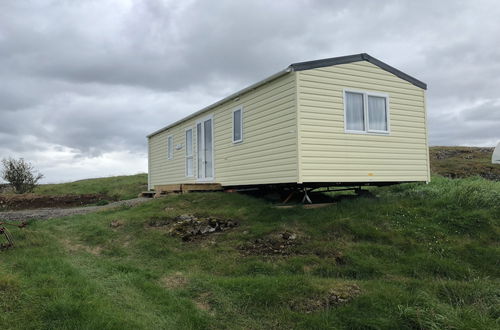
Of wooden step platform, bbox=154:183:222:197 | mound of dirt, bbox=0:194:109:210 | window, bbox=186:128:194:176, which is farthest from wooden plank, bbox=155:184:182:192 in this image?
mound of dirt, bbox=0:194:109:210

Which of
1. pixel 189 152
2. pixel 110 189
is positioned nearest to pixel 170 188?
pixel 189 152

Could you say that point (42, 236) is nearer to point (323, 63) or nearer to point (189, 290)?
point (189, 290)

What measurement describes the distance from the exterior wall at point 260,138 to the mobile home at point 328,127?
0.07ft

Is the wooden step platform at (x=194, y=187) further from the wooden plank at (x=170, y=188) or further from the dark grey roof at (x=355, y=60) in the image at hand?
the dark grey roof at (x=355, y=60)

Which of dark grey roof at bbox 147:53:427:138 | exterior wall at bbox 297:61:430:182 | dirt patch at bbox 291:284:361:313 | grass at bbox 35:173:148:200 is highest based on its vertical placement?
dark grey roof at bbox 147:53:427:138

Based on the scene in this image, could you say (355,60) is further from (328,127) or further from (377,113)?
(328,127)

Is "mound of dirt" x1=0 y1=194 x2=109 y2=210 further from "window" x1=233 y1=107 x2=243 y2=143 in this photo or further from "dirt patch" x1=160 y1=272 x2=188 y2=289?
"dirt patch" x1=160 y1=272 x2=188 y2=289

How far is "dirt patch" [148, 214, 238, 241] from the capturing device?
28.2 ft

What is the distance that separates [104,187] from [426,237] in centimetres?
1969

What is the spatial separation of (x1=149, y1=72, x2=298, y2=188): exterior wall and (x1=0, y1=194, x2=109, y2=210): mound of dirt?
23.4ft

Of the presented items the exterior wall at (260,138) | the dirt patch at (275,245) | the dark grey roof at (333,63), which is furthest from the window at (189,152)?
the dirt patch at (275,245)

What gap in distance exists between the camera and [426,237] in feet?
25.3

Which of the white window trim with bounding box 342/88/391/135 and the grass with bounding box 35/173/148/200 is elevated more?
the white window trim with bounding box 342/88/391/135

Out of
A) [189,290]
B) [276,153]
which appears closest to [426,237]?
[276,153]
